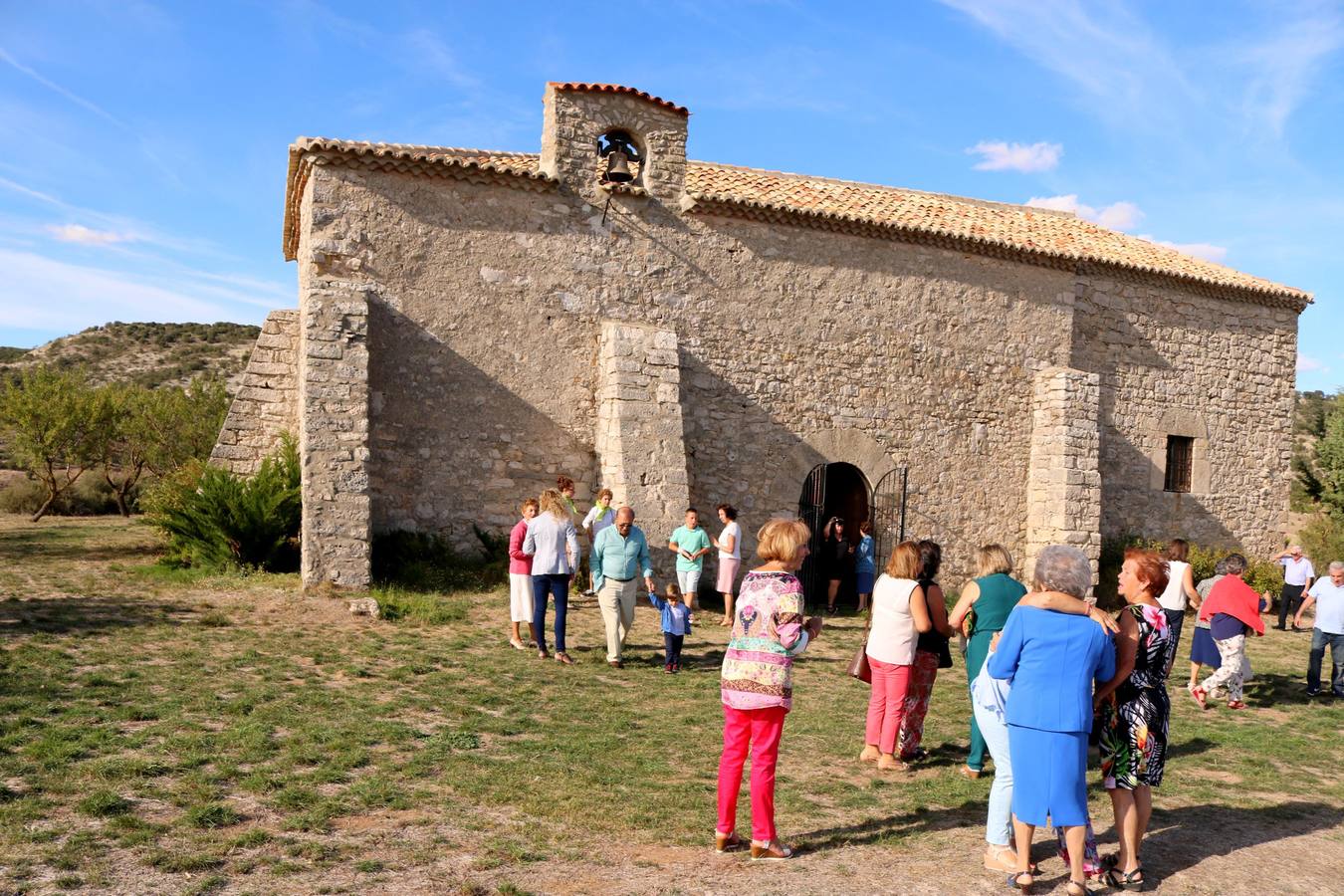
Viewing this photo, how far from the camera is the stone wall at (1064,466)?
15125mm

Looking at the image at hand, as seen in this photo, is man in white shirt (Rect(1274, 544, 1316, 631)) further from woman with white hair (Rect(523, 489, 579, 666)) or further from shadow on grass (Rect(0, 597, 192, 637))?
shadow on grass (Rect(0, 597, 192, 637))

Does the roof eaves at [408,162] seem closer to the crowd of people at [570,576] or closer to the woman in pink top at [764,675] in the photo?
the crowd of people at [570,576]

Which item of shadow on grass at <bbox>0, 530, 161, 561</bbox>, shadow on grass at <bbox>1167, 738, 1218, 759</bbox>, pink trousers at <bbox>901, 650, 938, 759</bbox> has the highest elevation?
pink trousers at <bbox>901, 650, 938, 759</bbox>

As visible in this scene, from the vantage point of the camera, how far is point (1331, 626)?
9.45 m

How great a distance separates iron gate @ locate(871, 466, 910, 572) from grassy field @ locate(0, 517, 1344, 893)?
470 centimetres

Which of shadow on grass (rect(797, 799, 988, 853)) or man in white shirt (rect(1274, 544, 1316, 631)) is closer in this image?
shadow on grass (rect(797, 799, 988, 853))

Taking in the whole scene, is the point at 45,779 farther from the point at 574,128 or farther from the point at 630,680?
the point at 574,128

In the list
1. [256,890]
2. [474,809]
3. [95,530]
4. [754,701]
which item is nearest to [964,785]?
[754,701]

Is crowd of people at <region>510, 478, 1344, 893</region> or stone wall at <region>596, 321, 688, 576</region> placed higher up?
stone wall at <region>596, 321, 688, 576</region>

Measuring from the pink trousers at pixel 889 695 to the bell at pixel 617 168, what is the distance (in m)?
8.60

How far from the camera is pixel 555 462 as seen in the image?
42.5ft

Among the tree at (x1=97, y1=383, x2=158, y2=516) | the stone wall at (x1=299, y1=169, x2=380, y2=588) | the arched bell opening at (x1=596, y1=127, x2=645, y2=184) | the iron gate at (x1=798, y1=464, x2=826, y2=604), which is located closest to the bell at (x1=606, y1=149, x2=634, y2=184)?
the arched bell opening at (x1=596, y1=127, x2=645, y2=184)

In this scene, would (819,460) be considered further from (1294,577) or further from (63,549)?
(63,549)

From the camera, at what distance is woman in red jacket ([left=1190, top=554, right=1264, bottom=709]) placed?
344 inches
